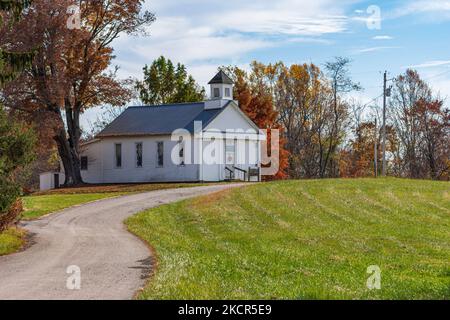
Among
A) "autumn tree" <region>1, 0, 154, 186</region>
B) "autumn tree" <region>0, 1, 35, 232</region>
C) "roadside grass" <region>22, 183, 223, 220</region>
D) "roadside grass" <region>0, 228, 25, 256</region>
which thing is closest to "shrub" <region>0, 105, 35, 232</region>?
"autumn tree" <region>0, 1, 35, 232</region>

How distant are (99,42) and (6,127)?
32.6 m

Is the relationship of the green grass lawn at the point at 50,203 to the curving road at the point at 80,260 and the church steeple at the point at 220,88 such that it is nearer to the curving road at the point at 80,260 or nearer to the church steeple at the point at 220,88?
the curving road at the point at 80,260

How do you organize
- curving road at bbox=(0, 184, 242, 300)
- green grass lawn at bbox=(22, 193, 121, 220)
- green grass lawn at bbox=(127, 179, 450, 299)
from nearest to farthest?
green grass lawn at bbox=(127, 179, 450, 299) < curving road at bbox=(0, 184, 242, 300) < green grass lawn at bbox=(22, 193, 121, 220)

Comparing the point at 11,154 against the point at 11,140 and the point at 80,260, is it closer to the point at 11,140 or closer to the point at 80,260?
the point at 11,140

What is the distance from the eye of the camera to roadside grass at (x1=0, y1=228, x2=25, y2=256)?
1917cm

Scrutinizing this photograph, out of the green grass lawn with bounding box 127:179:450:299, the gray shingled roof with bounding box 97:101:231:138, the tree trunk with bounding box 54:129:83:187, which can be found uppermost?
the gray shingled roof with bounding box 97:101:231:138

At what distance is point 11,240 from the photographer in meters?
20.4

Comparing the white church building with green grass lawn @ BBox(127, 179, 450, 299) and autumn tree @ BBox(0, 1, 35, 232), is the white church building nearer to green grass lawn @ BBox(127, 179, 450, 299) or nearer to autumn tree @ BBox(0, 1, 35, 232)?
green grass lawn @ BBox(127, 179, 450, 299)

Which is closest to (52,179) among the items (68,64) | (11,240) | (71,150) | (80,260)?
(71,150)

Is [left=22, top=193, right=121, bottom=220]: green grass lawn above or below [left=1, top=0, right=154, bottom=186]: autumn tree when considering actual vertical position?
below

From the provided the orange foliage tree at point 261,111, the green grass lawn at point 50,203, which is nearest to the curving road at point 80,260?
the green grass lawn at point 50,203

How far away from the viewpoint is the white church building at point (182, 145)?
47.7 m

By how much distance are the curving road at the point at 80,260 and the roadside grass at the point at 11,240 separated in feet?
1.27

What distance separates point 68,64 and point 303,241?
31872mm
